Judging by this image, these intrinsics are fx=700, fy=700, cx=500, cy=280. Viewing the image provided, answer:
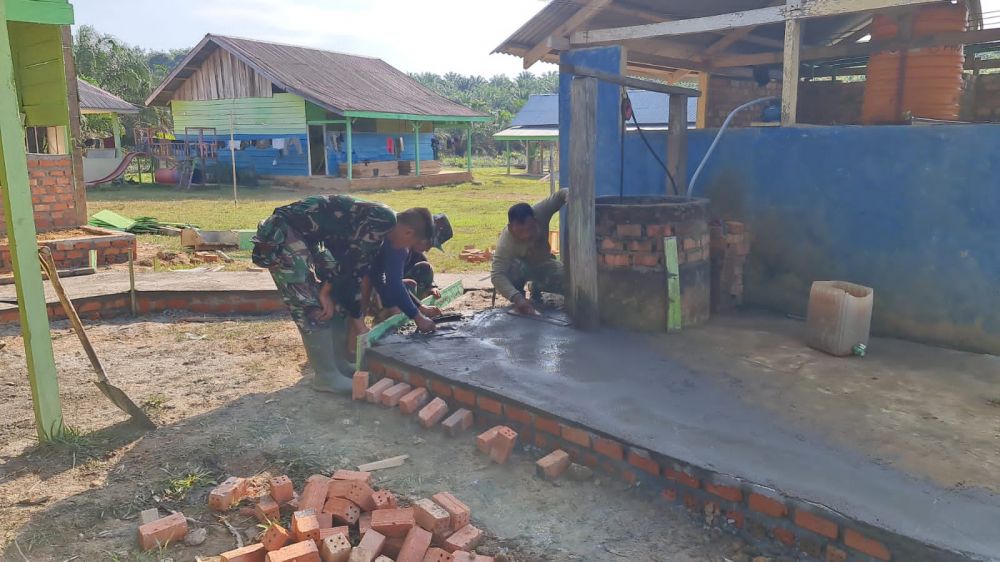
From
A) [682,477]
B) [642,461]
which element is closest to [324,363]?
[642,461]

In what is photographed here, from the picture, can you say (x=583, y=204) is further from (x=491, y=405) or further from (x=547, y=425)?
(x=547, y=425)

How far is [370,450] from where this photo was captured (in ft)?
12.0

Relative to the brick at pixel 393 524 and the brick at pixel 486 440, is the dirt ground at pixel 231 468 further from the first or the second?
the brick at pixel 393 524

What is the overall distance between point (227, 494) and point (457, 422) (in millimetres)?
1183

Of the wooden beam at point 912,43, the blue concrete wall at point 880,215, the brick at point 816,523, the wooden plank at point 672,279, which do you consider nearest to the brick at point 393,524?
the brick at point 816,523

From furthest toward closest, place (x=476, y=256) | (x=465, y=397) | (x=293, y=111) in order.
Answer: (x=293, y=111)
(x=476, y=256)
(x=465, y=397)

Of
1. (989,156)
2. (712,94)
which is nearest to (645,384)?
(989,156)

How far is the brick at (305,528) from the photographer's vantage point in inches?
106

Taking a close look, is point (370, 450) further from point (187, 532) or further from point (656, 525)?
point (656, 525)

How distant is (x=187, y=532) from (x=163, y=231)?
31.9 ft

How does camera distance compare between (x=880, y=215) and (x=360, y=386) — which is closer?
(x=360, y=386)

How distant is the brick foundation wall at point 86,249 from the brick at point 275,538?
6.23m

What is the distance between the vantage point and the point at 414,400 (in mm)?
3986

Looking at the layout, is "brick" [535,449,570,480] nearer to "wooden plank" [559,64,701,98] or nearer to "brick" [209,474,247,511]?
"brick" [209,474,247,511]
